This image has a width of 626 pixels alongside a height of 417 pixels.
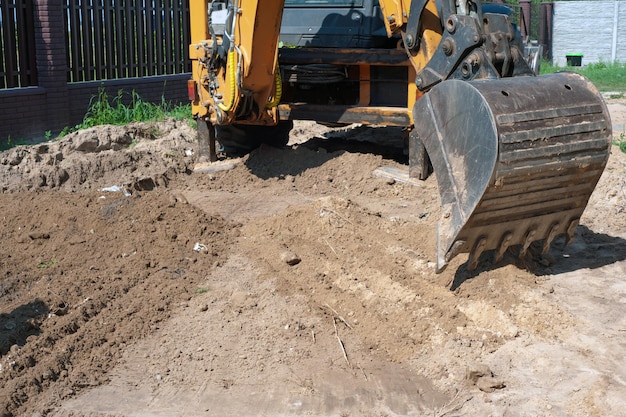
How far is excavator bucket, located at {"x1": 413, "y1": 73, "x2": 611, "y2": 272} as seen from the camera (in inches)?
188

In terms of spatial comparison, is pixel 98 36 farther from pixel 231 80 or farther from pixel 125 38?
pixel 231 80

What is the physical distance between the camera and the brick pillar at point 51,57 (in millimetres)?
11281

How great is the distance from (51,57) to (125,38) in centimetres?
184

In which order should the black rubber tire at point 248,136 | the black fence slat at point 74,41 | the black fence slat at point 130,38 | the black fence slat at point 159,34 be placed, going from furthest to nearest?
the black fence slat at point 159,34
the black fence slat at point 130,38
the black fence slat at point 74,41
the black rubber tire at point 248,136

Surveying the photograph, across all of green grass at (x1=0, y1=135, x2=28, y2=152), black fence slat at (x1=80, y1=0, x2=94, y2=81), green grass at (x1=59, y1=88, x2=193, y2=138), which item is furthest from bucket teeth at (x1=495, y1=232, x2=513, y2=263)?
black fence slat at (x1=80, y1=0, x2=94, y2=81)

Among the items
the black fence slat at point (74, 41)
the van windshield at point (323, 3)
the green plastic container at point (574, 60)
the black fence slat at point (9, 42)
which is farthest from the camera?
the green plastic container at point (574, 60)

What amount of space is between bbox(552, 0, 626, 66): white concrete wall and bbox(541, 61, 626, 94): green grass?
0.43 m

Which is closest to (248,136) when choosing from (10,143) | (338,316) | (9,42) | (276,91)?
(276,91)

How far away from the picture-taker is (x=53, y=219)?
696cm

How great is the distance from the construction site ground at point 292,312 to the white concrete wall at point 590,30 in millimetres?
17970

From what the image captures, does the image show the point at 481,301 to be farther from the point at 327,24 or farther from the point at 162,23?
the point at 162,23

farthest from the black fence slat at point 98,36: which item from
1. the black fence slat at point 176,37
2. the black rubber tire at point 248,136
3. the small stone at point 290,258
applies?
the small stone at point 290,258

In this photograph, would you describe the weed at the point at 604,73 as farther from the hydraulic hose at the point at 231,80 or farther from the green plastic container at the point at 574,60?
the hydraulic hose at the point at 231,80

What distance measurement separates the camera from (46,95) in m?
11.3
